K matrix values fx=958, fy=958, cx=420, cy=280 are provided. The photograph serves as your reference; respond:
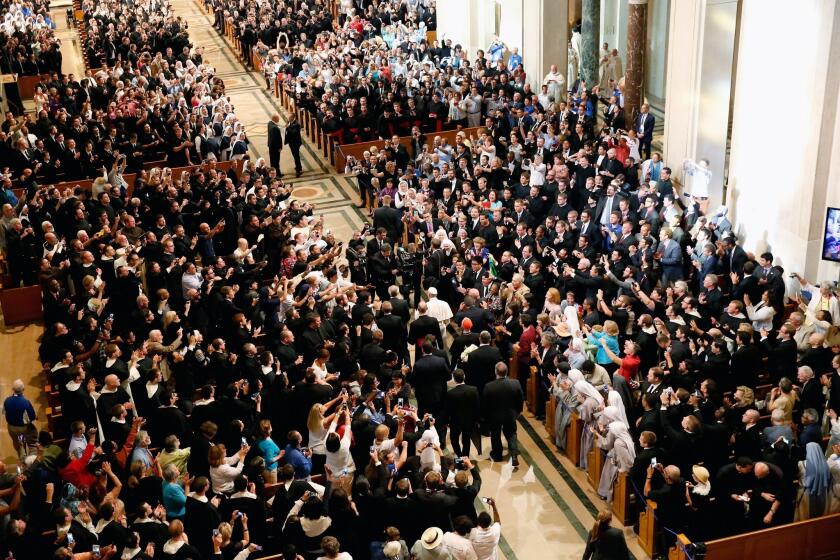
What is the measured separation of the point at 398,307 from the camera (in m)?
11.6

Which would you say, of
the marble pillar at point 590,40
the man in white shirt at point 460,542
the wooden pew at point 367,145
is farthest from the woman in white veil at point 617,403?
the marble pillar at point 590,40

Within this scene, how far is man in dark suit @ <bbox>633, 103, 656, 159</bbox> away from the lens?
16750 millimetres

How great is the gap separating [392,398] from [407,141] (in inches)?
391

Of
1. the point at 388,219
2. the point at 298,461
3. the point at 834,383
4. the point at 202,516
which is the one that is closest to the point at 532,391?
the point at 834,383

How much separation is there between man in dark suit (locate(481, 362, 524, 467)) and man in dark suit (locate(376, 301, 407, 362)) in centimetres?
159

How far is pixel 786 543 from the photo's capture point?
343 inches

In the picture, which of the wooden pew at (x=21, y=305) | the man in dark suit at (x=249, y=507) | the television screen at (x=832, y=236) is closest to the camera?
the man in dark suit at (x=249, y=507)

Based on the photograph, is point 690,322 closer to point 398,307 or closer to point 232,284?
point 398,307

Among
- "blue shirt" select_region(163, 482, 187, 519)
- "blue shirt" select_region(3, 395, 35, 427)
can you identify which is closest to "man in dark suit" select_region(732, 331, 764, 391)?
"blue shirt" select_region(163, 482, 187, 519)

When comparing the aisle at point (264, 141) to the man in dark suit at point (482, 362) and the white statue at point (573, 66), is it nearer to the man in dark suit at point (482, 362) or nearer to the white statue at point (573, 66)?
the white statue at point (573, 66)

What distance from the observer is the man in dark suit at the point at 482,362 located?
10.5 metres

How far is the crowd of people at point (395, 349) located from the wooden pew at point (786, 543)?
16cm

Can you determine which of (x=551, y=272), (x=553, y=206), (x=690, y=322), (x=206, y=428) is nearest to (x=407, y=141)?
(x=553, y=206)

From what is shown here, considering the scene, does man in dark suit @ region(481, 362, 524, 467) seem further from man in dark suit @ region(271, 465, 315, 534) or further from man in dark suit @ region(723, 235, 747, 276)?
man in dark suit @ region(723, 235, 747, 276)
